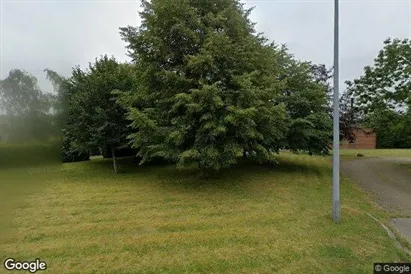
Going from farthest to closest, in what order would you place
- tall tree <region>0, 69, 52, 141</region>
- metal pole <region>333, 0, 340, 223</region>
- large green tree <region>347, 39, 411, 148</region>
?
large green tree <region>347, 39, 411, 148</region>, metal pole <region>333, 0, 340, 223</region>, tall tree <region>0, 69, 52, 141</region>

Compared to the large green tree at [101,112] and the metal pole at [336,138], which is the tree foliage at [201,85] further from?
the metal pole at [336,138]

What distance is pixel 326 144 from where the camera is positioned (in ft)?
48.0

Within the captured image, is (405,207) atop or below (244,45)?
below

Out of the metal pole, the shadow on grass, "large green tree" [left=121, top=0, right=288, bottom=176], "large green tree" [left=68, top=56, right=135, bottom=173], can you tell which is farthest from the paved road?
"large green tree" [left=68, top=56, right=135, bottom=173]

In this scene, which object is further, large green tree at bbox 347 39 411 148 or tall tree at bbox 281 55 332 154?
large green tree at bbox 347 39 411 148

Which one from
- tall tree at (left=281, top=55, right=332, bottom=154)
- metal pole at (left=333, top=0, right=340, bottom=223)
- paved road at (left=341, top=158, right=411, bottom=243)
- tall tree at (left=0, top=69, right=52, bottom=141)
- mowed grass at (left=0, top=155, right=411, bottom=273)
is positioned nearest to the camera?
tall tree at (left=0, top=69, right=52, bottom=141)

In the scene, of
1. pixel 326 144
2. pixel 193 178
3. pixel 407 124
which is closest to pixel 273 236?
pixel 193 178

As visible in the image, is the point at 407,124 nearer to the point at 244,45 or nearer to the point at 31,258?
the point at 244,45

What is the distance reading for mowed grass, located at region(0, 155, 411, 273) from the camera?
208 inches

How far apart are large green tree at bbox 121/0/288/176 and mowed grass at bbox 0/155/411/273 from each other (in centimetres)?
153

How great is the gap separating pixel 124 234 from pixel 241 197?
4420mm

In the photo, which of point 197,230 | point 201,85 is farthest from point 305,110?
point 197,230

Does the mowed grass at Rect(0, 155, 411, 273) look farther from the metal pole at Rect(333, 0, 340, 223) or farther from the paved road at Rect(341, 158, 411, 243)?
the paved road at Rect(341, 158, 411, 243)

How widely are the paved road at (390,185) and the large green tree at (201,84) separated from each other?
14.4 ft
